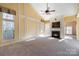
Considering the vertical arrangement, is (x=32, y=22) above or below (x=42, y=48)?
above

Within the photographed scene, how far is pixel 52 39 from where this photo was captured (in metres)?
3.84

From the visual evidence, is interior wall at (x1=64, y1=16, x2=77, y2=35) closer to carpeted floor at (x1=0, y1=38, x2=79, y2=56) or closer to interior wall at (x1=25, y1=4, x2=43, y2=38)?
carpeted floor at (x1=0, y1=38, x2=79, y2=56)

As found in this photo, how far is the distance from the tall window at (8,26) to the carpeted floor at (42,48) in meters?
0.30

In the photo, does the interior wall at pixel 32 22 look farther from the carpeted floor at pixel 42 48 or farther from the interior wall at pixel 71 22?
the interior wall at pixel 71 22

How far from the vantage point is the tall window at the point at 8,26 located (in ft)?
11.8

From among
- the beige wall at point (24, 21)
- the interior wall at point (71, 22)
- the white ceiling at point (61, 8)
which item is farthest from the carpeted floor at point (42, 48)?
the white ceiling at point (61, 8)

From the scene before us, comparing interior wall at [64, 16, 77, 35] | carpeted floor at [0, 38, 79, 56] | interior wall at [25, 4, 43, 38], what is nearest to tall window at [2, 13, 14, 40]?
carpeted floor at [0, 38, 79, 56]

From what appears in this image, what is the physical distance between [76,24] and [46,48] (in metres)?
1.15

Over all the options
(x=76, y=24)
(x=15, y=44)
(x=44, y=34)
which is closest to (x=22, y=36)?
(x=15, y=44)

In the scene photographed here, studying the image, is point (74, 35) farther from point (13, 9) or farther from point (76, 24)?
point (13, 9)

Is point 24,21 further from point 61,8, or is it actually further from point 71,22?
point 71,22

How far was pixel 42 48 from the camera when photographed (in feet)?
12.0

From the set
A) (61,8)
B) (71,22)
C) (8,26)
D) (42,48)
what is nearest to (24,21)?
(8,26)

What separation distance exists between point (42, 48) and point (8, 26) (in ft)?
3.86
